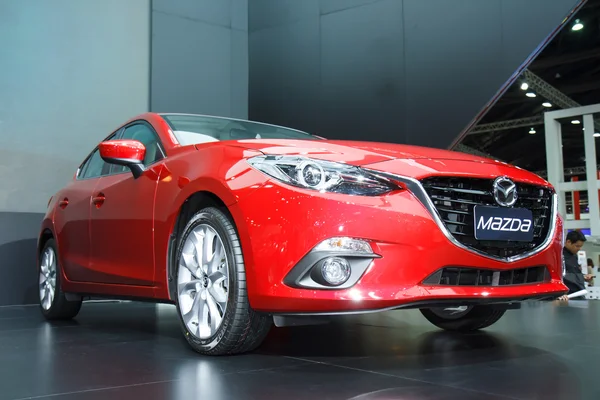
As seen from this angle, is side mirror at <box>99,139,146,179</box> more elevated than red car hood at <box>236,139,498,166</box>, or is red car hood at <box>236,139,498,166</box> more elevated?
side mirror at <box>99,139,146,179</box>

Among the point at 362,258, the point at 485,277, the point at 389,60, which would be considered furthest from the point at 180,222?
the point at 389,60

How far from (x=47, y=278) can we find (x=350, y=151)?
306cm

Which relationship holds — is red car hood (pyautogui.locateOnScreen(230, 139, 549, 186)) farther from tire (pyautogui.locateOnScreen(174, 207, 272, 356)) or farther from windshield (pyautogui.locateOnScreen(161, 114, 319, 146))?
windshield (pyautogui.locateOnScreen(161, 114, 319, 146))

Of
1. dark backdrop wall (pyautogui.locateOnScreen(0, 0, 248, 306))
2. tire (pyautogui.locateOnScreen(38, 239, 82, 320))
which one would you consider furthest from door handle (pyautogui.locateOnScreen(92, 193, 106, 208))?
dark backdrop wall (pyautogui.locateOnScreen(0, 0, 248, 306))

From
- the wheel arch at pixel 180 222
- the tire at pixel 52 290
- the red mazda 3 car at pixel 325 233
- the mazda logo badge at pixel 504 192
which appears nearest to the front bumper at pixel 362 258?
the red mazda 3 car at pixel 325 233

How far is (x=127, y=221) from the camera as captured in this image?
Result: 3.55 m

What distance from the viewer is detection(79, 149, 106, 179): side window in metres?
4.29

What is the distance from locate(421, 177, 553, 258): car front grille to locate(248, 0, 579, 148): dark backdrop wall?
5.97 metres

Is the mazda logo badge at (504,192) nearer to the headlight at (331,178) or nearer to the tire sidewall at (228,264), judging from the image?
the headlight at (331,178)

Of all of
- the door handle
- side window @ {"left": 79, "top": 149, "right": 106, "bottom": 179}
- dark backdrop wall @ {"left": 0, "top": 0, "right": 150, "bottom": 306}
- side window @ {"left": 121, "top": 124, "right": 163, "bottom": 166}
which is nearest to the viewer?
side window @ {"left": 121, "top": 124, "right": 163, "bottom": 166}

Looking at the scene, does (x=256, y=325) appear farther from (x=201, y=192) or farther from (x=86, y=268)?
(x=86, y=268)

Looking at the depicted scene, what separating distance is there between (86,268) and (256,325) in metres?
1.78

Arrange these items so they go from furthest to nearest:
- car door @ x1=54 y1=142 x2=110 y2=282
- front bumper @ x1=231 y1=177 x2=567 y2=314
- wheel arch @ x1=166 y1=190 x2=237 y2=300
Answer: car door @ x1=54 y1=142 x2=110 y2=282 < wheel arch @ x1=166 y1=190 x2=237 y2=300 < front bumper @ x1=231 y1=177 x2=567 y2=314

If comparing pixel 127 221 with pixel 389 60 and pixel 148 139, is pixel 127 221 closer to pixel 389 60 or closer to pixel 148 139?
pixel 148 139
